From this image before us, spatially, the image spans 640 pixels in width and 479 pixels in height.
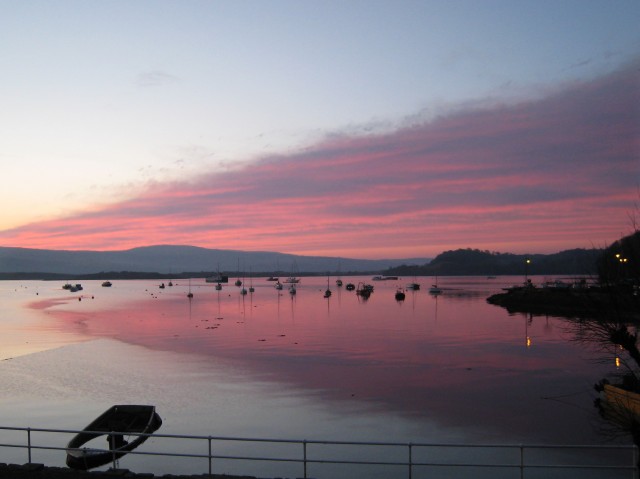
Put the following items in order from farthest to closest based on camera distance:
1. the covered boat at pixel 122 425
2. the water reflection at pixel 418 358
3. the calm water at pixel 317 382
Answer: the water reflection at pixel 418 358 → the calm water at pixel 317 382 → the covered boat at pixel 122 425

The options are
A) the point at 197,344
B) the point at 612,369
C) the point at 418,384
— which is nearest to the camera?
the point at 418,384

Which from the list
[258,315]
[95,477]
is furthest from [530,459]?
[258,315]

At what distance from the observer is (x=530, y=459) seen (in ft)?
68.6

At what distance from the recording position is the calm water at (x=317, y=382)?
974 inches

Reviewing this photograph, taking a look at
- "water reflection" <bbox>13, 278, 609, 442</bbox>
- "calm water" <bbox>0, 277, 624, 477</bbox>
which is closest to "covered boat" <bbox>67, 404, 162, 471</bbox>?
"calm water" <bbox>0, 277, 624, 477</bbox>

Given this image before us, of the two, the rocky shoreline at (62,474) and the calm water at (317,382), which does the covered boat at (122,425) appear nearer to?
the calm water at (317,382)

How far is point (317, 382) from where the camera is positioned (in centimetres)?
3497

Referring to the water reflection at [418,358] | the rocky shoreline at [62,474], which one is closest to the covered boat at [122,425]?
the rocky shoreline at [62,474]

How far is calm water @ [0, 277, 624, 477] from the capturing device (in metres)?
24.7

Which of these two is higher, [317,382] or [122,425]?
[122,425]

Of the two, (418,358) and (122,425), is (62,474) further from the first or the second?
(418,358)

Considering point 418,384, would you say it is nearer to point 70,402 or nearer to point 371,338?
point 70,402

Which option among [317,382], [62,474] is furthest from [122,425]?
[317,382]

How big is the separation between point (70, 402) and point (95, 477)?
783 inches
